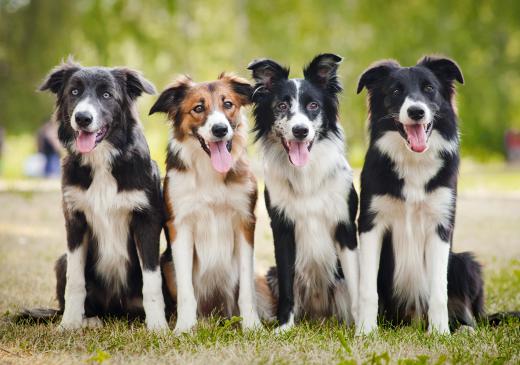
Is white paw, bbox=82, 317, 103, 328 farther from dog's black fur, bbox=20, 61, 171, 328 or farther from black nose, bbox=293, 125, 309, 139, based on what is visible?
→ black nose, bbox=293, 125, 309, 139

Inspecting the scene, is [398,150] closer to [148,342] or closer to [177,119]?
[177,119]

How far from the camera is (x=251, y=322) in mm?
4441

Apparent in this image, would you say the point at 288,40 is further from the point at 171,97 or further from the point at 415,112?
the point at 415,112

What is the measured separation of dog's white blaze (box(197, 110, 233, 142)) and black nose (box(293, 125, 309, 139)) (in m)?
0.44

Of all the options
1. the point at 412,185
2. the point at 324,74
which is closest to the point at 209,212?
the point at 324,74

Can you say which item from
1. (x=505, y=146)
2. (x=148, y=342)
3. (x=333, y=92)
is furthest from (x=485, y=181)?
(x=148, y=342)

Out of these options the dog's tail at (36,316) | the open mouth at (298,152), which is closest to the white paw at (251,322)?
the open mouth at (298,152)

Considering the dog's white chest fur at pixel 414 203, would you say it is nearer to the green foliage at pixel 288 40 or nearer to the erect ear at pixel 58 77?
the erect ear at pixel 58 77

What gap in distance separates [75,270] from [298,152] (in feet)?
5.79

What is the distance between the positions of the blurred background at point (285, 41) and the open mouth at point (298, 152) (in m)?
14.1

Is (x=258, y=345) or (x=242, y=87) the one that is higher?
(x=242, y=87)

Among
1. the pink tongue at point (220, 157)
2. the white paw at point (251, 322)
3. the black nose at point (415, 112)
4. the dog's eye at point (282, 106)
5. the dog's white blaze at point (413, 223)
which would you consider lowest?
the white paw at point (251, 322)

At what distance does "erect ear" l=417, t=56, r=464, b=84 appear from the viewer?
436cm

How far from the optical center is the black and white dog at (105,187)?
4.29m
